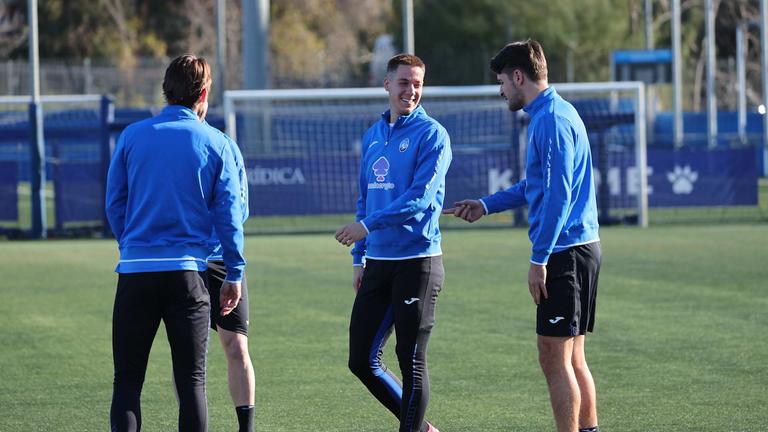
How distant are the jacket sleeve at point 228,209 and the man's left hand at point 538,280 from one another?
136 centimetres

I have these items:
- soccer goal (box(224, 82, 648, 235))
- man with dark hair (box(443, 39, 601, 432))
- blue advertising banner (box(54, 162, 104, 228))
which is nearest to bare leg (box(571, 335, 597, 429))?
man with dark hair (box(443, 39, 601, 432))

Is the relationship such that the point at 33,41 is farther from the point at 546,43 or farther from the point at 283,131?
the point at 546,43

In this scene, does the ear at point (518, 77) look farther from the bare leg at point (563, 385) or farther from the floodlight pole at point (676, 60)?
the floodlight pole at point (676, 60)

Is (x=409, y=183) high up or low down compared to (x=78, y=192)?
up

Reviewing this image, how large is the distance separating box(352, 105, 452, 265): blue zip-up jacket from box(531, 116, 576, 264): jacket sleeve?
72cm

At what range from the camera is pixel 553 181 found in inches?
237

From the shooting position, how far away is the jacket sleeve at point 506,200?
6.84 meters

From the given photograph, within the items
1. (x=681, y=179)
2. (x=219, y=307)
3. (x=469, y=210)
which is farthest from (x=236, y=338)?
(x=681, y=179)

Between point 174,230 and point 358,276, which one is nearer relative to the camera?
point 174,230

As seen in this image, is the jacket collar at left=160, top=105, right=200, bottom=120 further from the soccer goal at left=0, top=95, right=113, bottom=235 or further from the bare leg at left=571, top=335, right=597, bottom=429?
the soccer goal at left=0, top=95, right=113, bottom=235

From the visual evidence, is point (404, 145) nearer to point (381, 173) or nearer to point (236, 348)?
point (381, 173)

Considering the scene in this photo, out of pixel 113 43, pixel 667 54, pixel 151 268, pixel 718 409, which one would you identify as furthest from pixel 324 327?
pixel 113 43

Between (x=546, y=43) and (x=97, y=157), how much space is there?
32.7 meters

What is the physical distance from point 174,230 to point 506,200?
194 centimetres
